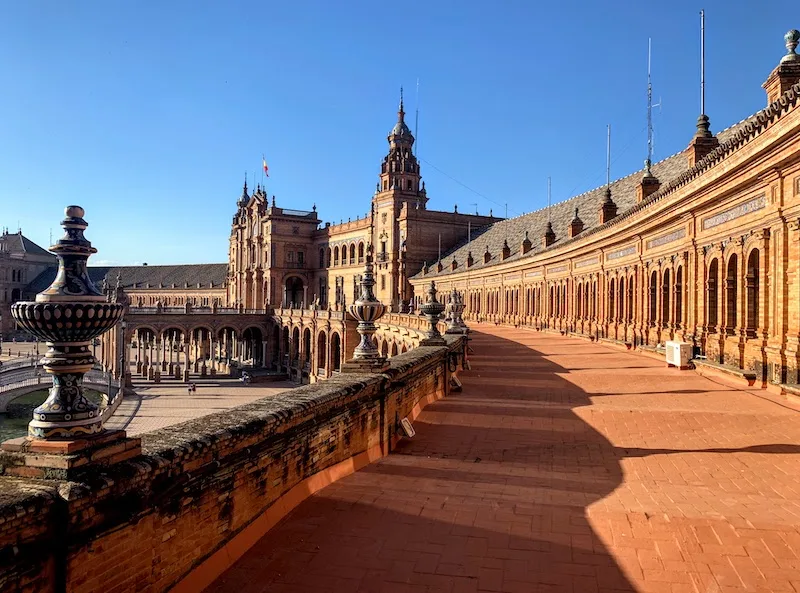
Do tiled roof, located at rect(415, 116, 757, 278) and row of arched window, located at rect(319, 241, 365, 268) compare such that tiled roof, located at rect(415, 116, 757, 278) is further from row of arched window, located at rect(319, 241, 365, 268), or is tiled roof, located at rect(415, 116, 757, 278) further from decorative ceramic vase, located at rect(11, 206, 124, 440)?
decorative ceramic vase, located at rect(11, 206, 124, 440)

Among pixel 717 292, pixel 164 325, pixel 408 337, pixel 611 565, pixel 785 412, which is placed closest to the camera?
pixel 611 565

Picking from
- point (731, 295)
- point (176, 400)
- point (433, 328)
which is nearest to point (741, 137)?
point (731, 295)

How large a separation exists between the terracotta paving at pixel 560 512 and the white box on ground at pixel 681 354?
6624 mm

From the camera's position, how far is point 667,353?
61.5 feet

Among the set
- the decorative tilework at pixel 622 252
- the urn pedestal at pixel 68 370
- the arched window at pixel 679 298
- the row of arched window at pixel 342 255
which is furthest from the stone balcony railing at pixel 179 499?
the row of arched window at pixel 342 255

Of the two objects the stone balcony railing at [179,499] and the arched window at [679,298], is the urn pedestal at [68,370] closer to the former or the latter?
the stone balcony railing at [179,499]

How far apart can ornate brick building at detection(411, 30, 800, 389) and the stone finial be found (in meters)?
0.03

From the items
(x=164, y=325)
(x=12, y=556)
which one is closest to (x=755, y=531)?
(x=12, y=556)

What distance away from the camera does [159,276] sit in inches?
4380

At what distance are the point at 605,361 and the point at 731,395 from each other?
288 inches

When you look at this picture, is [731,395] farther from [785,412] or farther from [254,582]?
[254,582]

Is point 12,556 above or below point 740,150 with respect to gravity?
below

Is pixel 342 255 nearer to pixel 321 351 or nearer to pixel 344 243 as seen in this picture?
pixel 344 243

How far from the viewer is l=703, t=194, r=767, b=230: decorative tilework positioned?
46.6ft
